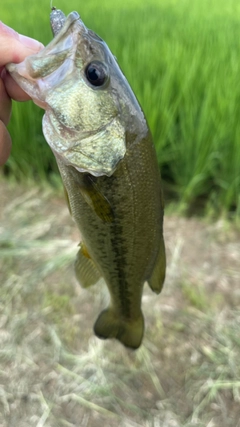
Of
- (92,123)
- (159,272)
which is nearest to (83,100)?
(92,123)

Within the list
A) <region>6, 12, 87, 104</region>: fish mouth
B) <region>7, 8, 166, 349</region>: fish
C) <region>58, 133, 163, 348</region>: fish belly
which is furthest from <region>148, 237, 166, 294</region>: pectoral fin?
<region>6, 12, 87, 104</region>: fish mouth

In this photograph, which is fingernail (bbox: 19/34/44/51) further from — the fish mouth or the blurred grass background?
the blurred grass background

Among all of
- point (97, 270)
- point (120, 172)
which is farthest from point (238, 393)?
point (120, 172)

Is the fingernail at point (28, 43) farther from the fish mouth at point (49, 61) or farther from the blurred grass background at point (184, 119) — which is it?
the blurred grass background at point (184, 119)

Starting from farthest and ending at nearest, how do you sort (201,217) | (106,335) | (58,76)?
1. (201,217)
2. (106,335)
3. (58,76)

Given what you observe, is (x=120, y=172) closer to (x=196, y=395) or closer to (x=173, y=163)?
(x=196, y=395)

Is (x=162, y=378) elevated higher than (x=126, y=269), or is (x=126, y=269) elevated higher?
(x=126, y=269)

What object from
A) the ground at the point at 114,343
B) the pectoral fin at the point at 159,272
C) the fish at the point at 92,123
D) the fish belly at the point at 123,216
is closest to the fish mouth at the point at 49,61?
the fish at the point at 92,123
